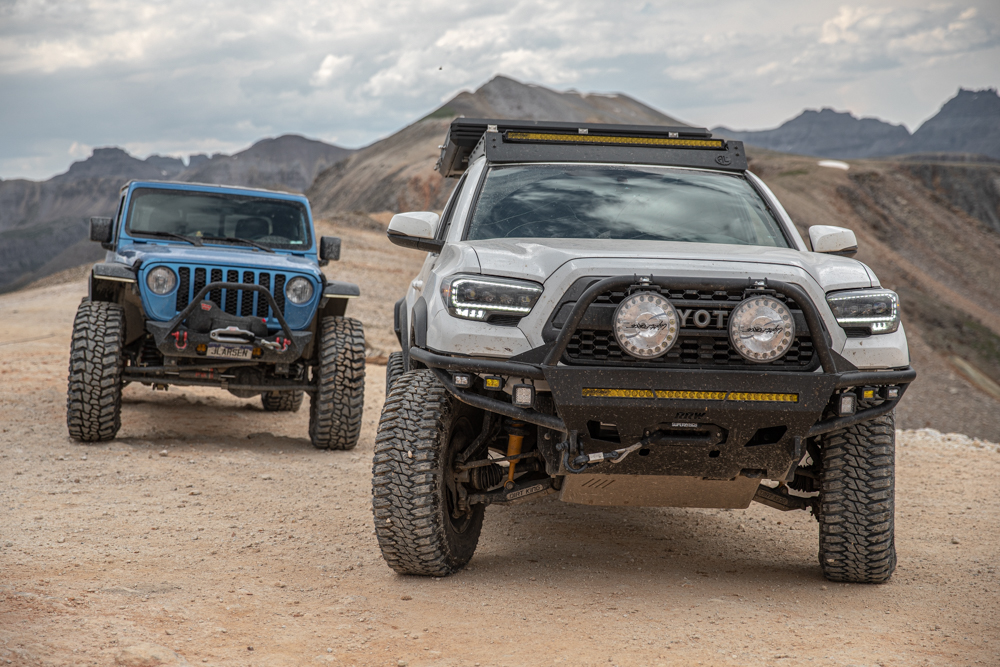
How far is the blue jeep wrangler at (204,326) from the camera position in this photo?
698 cm

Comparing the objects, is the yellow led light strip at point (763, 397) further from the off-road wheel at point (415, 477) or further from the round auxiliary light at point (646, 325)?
the off-road wheel at point (415, 477)

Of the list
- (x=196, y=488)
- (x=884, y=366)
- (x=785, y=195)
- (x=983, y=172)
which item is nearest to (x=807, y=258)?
(x=884, y=366)

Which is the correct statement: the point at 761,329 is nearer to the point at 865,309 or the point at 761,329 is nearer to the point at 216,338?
the point at 865,309

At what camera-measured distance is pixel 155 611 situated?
359 centimetres

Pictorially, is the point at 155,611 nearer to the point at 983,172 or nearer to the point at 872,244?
the point at 872,244

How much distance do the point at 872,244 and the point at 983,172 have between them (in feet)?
101

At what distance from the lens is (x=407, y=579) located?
13.8 ft

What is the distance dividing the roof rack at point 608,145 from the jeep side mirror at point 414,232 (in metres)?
0.58

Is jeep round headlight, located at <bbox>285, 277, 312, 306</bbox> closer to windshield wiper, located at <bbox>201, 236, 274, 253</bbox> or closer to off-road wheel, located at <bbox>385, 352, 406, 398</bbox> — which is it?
windshield wiper, located at <bbox>201, 236, 274, 253</bbox>

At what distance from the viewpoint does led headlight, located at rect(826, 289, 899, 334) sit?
3.79 metres

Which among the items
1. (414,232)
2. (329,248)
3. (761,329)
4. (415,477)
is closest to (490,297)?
(415,477)

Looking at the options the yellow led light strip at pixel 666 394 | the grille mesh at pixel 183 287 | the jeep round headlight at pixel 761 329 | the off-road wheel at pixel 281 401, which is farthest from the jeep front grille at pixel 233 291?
the jeep round headlight at pixel 761 329

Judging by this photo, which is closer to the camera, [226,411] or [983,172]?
[226,411]

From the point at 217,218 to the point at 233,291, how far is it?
1.50 m
